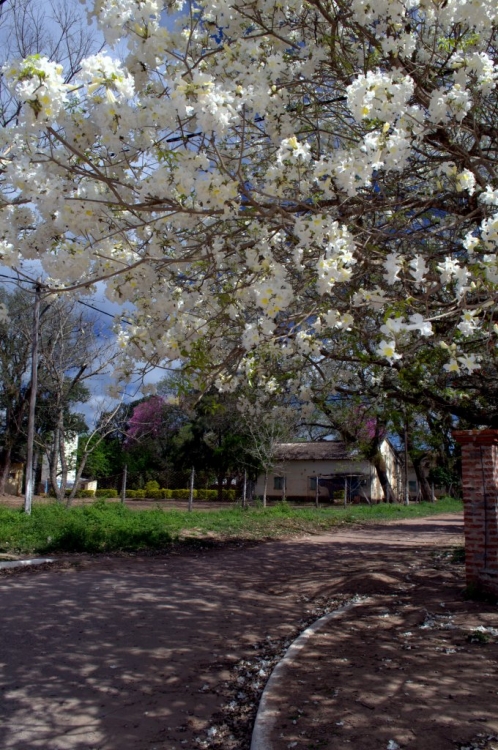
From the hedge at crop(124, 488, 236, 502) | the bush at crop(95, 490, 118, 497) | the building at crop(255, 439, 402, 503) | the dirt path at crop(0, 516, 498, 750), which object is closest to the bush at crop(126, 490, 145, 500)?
the hedge at crop(124, 488, 236, 502)

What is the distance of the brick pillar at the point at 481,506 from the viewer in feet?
21.0

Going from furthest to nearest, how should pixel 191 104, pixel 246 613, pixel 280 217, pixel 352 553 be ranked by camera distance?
pixel 352 553
pixel 246 613
pixel 280 217
pixel 191 104

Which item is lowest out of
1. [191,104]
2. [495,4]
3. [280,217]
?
[280,217]

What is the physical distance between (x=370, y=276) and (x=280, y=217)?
1.85 m

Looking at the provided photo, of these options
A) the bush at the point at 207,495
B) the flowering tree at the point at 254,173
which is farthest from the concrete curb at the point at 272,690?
the bush at the point at 207,495

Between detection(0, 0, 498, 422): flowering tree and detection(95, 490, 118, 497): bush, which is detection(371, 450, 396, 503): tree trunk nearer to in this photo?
detection(95, 490, 118, 497): bush

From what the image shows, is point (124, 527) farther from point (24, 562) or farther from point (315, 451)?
point (315, 451)

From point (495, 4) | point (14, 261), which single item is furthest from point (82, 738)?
point (495, 4)

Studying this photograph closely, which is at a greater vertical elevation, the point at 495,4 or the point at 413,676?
the point at 495,4

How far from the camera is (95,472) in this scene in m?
37.1

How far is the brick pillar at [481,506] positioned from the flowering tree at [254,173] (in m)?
0.95

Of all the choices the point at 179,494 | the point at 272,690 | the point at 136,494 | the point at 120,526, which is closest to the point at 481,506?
the point at 272,690

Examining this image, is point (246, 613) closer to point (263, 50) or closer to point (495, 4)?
point (263, 50)

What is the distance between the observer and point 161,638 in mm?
5836
